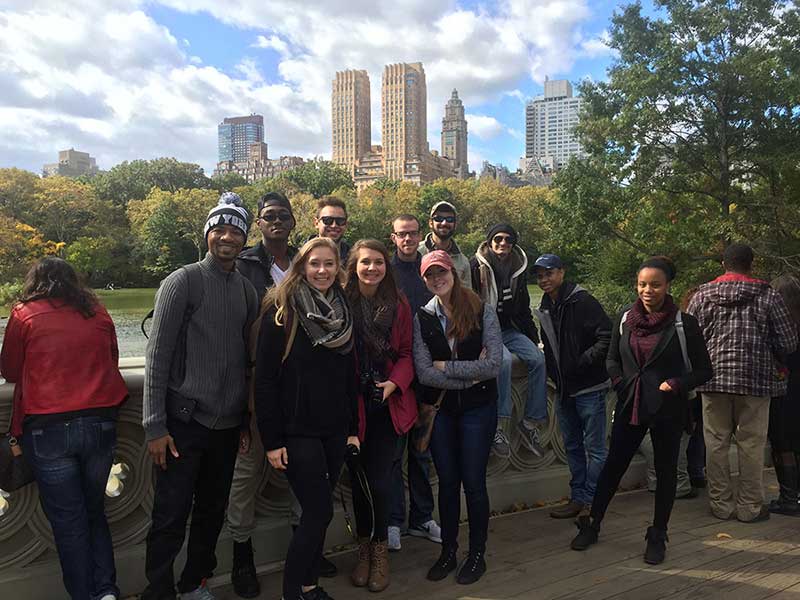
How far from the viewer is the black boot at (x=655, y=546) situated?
11.1 ft

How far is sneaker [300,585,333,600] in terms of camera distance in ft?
9.20

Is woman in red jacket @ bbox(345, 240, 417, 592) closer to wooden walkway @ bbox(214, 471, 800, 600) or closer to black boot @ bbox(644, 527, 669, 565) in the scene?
wooden walkway @ bbox(214, 471, 800, 600)

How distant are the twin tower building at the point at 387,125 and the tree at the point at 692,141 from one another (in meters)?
133

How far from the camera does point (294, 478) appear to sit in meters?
2.71

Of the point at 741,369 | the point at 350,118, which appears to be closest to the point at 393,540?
the point at 741,369

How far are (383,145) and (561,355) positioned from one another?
16454 centimetres

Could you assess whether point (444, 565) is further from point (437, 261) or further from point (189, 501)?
point (437, 261)

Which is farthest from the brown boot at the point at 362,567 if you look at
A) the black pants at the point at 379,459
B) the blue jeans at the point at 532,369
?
the blue jeans at the point at 532,369

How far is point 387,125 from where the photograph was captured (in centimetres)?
16575

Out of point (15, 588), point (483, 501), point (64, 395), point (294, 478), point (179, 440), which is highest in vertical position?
point (64, 395)

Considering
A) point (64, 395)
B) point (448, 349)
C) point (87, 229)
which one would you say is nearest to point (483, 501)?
point (448, 349)

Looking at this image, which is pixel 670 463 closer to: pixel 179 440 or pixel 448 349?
pixel 448 349

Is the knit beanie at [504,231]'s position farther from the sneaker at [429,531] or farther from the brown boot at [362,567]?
the brown boot at [362,567]

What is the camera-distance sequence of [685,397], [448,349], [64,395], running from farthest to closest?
[685,397]
[448,349]
[64,395]
